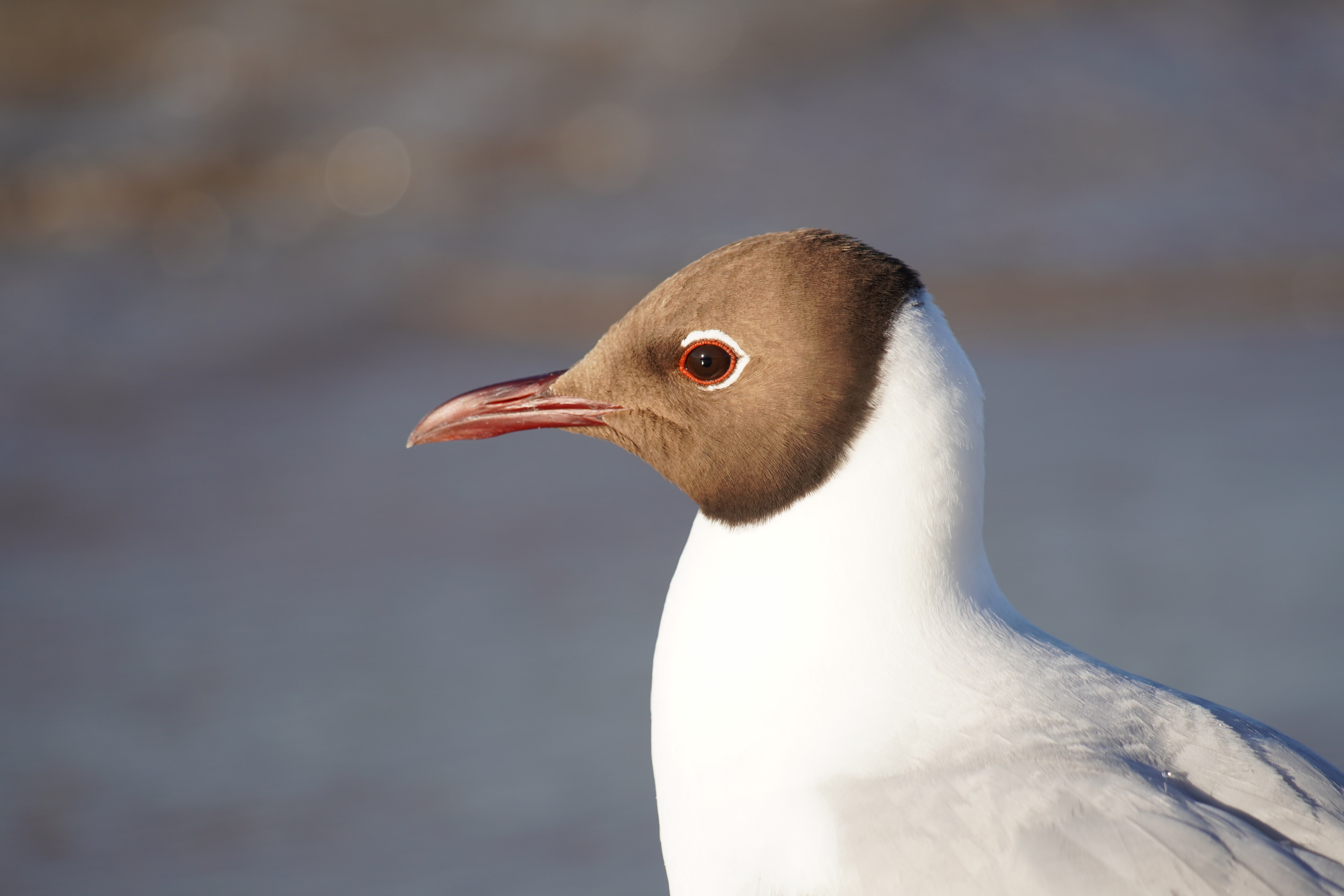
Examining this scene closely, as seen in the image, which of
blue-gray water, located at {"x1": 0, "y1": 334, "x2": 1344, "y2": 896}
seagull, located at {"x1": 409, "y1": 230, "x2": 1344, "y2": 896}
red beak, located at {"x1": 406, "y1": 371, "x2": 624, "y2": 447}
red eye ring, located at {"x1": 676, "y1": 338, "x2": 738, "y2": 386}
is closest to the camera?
seagull, located at {"x1": 409, "y1": 230, "x2": 1344, "y2": 896}

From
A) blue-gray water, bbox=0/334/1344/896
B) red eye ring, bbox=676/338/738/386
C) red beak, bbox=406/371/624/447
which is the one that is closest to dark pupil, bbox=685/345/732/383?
red eye ring, bbox=676/338/738/386

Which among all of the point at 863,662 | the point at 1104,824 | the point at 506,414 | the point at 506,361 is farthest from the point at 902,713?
the point at 506,361

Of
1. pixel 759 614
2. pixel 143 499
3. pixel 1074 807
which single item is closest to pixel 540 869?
pixel 759 614

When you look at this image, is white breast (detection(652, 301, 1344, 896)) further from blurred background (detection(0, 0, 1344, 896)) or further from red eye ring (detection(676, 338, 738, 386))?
blurred background (detection(0, 0, 1344, 896))

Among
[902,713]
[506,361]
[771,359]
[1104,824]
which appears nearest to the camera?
[1104,824]

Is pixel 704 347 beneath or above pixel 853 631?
above

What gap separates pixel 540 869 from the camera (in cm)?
396

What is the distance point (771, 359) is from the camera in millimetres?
2516

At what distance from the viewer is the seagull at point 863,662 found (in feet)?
7.08

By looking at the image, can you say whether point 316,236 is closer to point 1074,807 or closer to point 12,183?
point 12,183

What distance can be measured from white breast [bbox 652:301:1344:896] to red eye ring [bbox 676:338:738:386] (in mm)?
252

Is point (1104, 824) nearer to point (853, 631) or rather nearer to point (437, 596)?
point (853, 631)

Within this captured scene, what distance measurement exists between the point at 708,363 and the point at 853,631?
20.7 inches

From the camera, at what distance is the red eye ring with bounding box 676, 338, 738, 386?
2580mm
